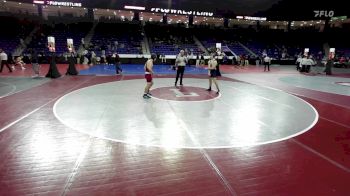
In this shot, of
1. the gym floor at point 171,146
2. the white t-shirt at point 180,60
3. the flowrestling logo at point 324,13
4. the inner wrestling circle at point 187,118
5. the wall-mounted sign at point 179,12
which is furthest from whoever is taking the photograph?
the flowrestling logo at point 324,13

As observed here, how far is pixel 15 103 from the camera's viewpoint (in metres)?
10.1

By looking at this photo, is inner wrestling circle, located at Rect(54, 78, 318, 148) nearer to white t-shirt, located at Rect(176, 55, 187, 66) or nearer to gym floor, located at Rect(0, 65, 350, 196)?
gym floor, located at Rect(0, 65, 350, 196)

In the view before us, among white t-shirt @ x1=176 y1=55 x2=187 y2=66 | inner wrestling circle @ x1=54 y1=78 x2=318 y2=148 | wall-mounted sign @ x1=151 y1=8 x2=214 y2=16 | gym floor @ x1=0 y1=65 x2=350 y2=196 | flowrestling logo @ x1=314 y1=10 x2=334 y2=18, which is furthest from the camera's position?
flowrestling logo @ x1=314 y1=10 x2=334 y2=18

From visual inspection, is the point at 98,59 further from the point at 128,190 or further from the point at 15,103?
the point at 128,190

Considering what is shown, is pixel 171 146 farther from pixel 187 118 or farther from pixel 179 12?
pixel 179 12

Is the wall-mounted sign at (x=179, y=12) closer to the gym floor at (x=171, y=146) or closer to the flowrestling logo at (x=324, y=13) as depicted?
the flowrestling logo at (x=324, y=13)

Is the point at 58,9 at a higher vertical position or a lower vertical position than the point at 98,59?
higher

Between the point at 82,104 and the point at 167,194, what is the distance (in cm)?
681

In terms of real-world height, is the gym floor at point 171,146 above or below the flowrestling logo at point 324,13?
below

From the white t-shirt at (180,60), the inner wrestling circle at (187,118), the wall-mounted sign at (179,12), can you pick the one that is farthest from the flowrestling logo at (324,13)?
the white t-shirt at (180,60)

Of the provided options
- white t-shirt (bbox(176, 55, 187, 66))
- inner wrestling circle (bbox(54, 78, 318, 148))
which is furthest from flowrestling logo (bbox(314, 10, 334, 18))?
white t-shirt (bbox(176, 55, 187, 66))

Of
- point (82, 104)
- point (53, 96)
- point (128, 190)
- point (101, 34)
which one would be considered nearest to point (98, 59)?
point (101, 34)

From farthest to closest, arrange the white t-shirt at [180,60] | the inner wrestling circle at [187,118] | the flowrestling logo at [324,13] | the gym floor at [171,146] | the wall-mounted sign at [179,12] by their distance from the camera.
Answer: the flowrestling logo at [324,13], the wall-mounted sign at [179,12], the white t-shirt at [180,60], the inner wrestling circle at [187,118], the gym floor at [171,146]

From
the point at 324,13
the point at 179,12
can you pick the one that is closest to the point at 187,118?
the point at 179,12
